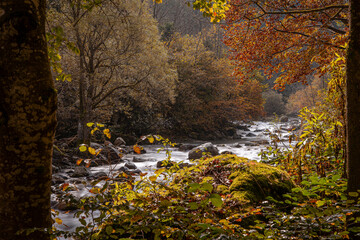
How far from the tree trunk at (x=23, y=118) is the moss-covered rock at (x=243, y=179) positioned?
169 cm

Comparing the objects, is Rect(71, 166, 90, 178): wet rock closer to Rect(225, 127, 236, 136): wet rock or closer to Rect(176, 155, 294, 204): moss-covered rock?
Rect(176, 155, 294, 204): moss-covered rock

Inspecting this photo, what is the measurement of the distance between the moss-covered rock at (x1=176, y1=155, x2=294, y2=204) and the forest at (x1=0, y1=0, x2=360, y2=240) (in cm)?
2

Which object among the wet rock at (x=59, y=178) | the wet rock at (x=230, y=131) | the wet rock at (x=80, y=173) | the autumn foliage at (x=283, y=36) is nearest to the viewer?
the autumn foliage at (x=283, y=36)

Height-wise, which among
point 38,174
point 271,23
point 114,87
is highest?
point 271,23

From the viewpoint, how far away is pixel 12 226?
4.71 ft

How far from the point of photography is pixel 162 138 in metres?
2.92

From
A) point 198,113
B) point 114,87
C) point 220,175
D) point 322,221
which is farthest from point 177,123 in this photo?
point 322,221

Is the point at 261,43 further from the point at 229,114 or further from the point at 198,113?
the point at 229,114

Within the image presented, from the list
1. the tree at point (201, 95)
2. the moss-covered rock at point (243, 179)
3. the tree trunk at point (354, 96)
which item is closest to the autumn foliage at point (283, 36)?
the moss-covered rock at point (243, 179)

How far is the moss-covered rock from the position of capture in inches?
114

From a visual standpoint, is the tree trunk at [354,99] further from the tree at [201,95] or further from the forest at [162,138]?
the tree at [201,95]

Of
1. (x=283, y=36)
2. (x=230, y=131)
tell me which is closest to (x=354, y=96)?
(x=283, y=36)

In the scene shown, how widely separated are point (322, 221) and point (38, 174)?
6.70 feet

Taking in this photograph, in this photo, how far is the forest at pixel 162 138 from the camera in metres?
1.43
